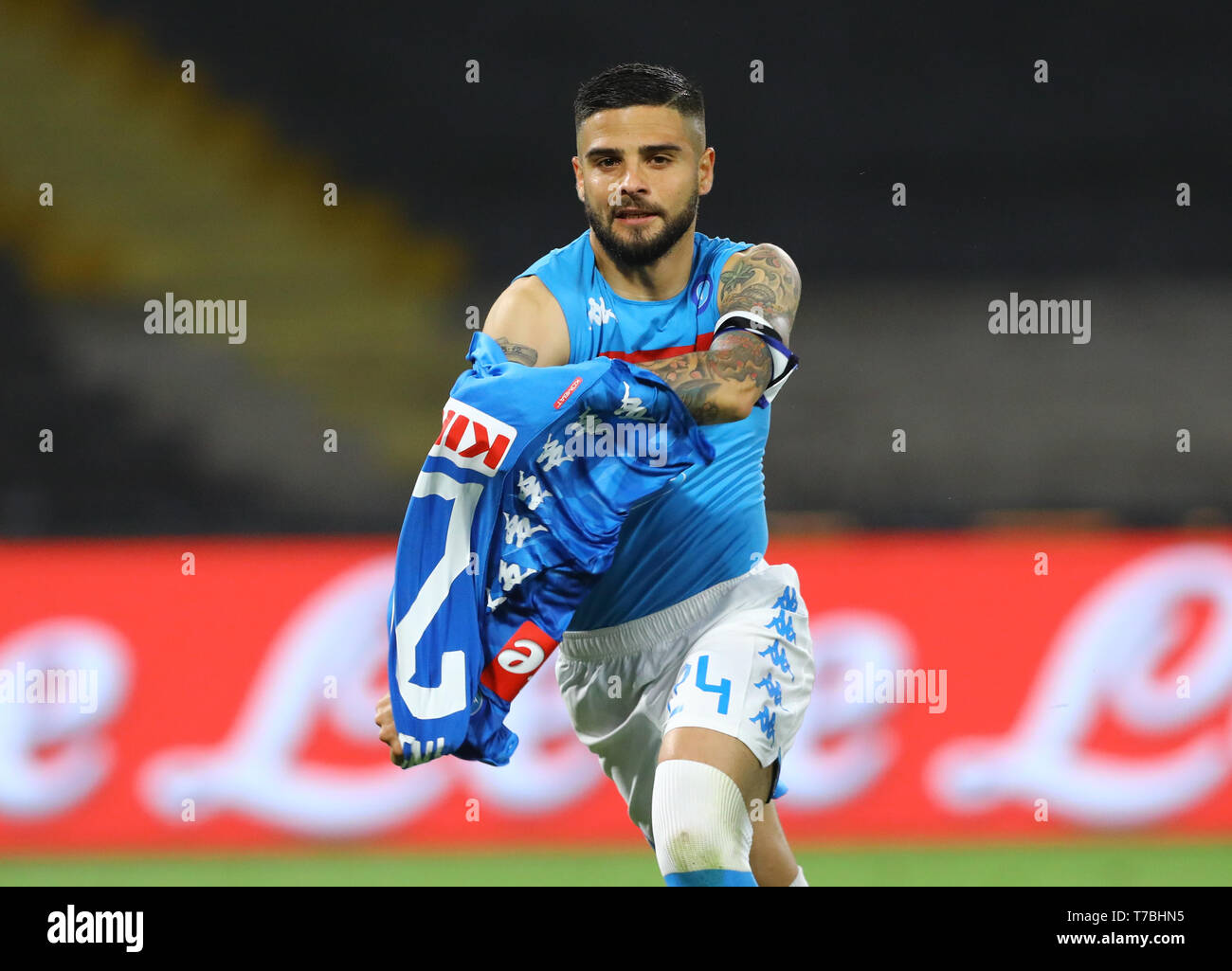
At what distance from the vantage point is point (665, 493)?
12.0 ft

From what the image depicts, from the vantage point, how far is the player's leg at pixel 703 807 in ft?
10.7

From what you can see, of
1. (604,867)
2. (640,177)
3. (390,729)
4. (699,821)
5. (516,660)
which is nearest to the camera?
(699,821)

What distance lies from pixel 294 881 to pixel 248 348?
7.68 ft

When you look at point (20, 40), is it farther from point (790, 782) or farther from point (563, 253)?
point (790, 782)

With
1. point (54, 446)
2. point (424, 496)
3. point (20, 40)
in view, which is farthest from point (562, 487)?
point (20, 40)

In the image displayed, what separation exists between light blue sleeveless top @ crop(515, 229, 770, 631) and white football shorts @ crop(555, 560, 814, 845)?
50mm

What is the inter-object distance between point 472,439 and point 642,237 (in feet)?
2.28

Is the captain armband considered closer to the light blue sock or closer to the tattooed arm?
the tattooed arm

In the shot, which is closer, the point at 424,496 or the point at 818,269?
the point at 424,496

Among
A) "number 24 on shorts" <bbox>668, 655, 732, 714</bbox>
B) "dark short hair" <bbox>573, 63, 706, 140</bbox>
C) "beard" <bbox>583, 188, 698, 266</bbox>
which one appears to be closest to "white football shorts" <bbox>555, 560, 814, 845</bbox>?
"number 24 on shorts" <bbox>668, 655, 732, 714</bbox>

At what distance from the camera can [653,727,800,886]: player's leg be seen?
3248mm

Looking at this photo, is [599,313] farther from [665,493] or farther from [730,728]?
[730,728]

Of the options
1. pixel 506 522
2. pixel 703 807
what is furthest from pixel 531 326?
pixel 703 807

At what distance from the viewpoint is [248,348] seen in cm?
658
